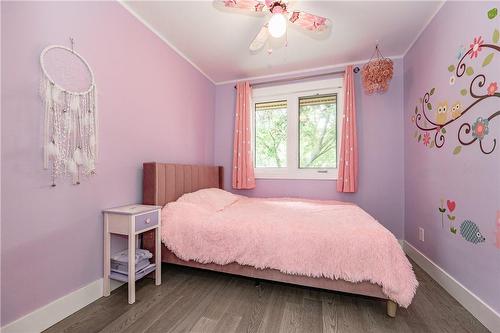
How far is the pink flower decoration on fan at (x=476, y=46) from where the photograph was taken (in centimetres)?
145

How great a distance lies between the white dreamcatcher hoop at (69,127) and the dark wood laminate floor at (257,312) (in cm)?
97

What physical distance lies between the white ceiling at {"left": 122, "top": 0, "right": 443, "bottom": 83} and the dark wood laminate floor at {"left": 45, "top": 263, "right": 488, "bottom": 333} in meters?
2.47

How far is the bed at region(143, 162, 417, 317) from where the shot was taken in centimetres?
142

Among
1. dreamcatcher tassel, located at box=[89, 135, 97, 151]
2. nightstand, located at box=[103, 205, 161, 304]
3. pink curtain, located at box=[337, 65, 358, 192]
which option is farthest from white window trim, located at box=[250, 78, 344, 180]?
dreamcatcher tassel, located at box=[89, 135, 97, 151]

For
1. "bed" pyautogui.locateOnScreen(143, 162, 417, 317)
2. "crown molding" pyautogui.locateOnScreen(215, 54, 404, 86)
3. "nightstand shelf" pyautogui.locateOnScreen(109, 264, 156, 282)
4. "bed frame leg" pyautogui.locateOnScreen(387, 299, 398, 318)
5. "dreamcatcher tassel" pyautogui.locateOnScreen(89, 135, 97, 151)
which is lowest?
"bed frame leg" pyautogui.locateOnScreen(387, 299, 398, 318)

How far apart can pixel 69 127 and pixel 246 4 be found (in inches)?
62.4

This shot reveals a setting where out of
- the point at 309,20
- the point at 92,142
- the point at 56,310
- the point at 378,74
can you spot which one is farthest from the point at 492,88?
the point at 56,310

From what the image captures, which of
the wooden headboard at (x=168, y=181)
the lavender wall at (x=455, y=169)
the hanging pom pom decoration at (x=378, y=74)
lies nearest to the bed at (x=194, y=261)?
the wooden headboard at (x=168, y=181)

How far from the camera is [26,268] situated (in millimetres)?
1246

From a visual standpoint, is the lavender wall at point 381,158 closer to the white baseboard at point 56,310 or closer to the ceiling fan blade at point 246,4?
the ceiling fan blade at point 246,4

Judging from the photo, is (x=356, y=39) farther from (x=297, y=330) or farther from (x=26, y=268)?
(x=26, y=268)

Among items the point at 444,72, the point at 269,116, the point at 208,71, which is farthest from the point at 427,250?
the point at 208,71

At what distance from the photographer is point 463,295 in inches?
60.9

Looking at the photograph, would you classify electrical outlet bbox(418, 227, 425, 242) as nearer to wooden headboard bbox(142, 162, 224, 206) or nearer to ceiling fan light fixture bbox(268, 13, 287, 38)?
ceiling fan light fixture bbox(268, 13, 287, 38)
